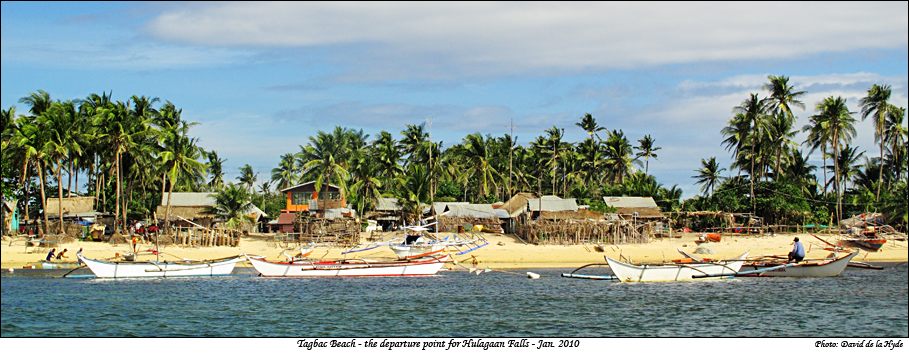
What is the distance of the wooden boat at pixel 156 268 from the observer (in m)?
46.2

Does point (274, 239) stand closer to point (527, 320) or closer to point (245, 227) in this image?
point (245, 227)

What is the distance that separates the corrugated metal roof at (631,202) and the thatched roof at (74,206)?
39.0 meters

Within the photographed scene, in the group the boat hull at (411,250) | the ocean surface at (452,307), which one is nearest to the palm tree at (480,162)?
the boat hull at (411,250)

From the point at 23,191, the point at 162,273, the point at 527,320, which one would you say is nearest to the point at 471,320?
the point at 527,320

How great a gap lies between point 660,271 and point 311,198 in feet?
141

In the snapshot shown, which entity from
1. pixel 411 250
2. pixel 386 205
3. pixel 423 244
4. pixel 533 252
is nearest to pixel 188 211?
pixel 386 205

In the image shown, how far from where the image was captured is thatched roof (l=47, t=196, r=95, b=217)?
70.1 meters

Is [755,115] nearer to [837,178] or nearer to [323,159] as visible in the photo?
[837,178]

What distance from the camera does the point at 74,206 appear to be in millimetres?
71125

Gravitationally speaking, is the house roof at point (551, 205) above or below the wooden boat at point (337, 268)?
above

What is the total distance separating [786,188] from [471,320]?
1709 inches

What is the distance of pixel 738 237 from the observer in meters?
63.3

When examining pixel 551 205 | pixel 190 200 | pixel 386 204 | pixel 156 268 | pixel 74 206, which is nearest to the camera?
pixel 156 268

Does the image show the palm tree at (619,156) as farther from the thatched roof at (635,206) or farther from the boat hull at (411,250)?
the boat hull at (411,250)
